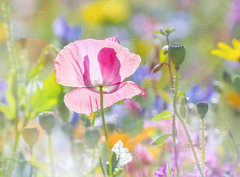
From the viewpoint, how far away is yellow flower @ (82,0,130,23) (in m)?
1.82

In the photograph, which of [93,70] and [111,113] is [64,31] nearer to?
[111,113]

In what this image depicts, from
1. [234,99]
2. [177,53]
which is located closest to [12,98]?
[177,53]

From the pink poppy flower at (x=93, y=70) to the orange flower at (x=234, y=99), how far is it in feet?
0.90

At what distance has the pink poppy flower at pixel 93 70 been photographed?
304 millimetres

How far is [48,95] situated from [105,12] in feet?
4.84

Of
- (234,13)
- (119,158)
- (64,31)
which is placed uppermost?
(234,13)

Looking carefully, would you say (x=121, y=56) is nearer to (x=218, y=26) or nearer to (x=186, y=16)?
(x=218, y=26)

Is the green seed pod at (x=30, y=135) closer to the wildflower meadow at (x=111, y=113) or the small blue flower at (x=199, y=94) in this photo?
the wildflower meadow at (x=111, y=113)

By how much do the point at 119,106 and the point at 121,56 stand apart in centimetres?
17

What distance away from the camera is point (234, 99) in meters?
0.58

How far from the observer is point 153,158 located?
1.61ft

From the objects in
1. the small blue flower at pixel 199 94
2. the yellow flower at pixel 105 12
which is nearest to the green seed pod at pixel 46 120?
the small blue flower at pixel 199 94

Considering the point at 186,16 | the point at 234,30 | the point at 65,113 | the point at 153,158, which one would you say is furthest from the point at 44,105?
the point at 186,16

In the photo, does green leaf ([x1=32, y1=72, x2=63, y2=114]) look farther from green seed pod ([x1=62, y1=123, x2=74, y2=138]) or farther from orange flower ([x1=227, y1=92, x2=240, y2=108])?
orange flower ([x1=227, y1=92, x2=240, y2=108])
